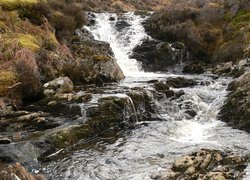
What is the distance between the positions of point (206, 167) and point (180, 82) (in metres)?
12.0

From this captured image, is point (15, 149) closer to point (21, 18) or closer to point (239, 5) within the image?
point (21, 18)

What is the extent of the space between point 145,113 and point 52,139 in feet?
19.7

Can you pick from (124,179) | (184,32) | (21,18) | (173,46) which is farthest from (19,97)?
(184,32)

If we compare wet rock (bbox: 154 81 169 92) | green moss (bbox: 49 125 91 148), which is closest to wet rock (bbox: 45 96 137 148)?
green moss (bbox: 49 125 91 148)

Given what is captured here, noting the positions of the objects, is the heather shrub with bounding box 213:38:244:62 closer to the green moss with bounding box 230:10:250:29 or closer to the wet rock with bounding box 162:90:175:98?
the green moss with bounding box 230:10:250:29

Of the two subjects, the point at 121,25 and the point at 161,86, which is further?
→ the point at 121,25

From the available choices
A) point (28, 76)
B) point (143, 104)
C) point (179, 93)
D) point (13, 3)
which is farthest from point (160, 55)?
point (28, 76)

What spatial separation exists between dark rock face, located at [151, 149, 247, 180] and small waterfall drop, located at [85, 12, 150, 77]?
51.7ft

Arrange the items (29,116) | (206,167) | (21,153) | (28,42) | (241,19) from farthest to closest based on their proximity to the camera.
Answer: (241,19) < (28,42) < (29,116) < (21,153) < (206,167)

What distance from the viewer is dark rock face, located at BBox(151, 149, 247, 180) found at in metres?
11.4

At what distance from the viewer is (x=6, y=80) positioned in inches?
723

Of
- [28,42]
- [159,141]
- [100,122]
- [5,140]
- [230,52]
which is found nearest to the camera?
[5,140]

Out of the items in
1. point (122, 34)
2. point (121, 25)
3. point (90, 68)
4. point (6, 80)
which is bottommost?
point (6, 80)

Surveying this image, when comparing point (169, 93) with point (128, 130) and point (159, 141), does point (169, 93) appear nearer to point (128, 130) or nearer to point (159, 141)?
point (128, 130)
